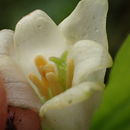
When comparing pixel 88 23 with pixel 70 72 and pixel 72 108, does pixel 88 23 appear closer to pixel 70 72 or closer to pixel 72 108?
pixel 70 72

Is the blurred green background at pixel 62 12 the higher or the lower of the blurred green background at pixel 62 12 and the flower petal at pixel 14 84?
the lower

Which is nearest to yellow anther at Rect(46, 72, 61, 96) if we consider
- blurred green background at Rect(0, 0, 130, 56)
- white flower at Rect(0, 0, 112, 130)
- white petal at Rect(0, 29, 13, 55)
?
white flower at Rect(0, 0, 112, 130)

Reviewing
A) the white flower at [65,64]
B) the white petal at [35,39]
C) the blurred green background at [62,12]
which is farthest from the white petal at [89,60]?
the blurred green background at [62,12]

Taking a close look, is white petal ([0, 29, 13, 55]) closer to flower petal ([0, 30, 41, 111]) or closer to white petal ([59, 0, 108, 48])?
flower petal ([0, 30, 41, 111])

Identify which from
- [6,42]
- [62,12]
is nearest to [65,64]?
[6,42]

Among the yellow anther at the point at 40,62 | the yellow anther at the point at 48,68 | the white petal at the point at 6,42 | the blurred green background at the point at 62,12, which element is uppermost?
the white petal at the point at 6,42

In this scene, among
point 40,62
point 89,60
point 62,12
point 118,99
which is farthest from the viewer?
point 62,12

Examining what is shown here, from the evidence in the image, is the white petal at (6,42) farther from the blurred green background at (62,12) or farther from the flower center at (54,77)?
the blurred green background at (62,12)

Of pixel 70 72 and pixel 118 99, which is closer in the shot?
pixel 118 99
